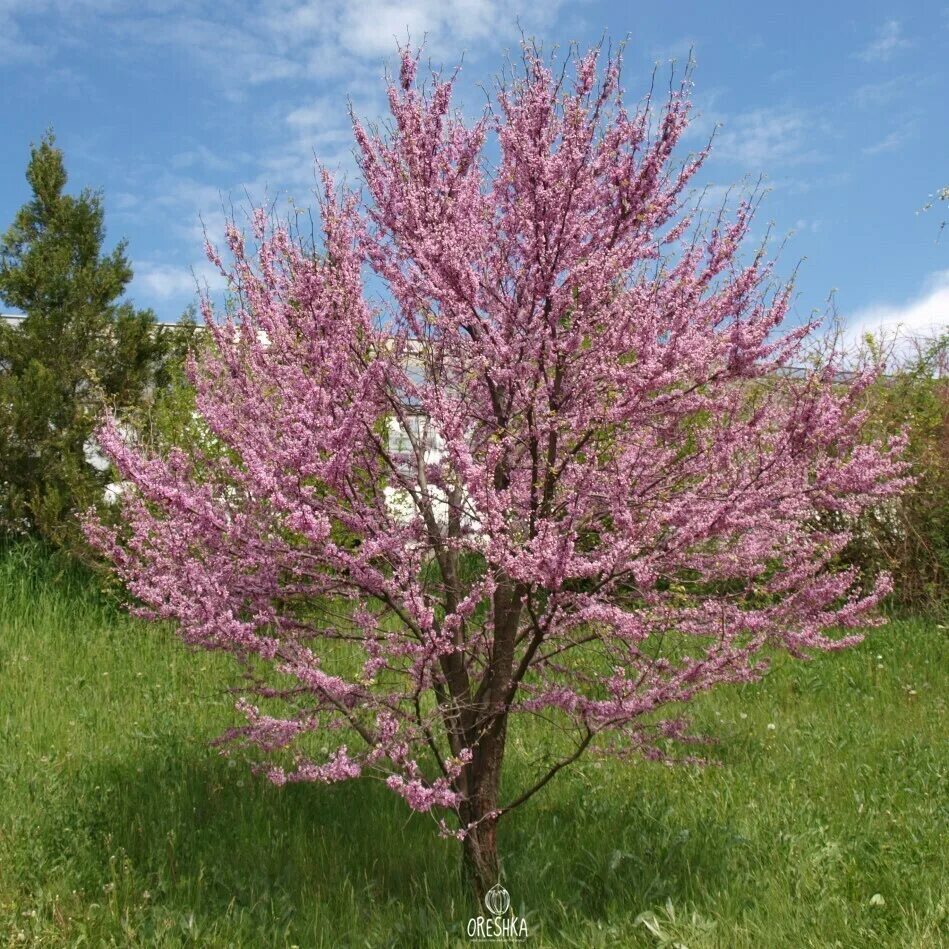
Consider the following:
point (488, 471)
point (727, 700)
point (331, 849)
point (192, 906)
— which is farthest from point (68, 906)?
point (727, 700)

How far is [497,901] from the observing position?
483cm

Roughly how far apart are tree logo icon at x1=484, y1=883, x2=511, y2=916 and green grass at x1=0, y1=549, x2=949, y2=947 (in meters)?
0.15

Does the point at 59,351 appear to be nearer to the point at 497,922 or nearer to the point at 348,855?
the point at 348,855

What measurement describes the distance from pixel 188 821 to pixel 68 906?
1.01 m

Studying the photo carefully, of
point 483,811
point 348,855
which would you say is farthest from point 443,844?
point 483,811

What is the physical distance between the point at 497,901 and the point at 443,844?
1.06 metres

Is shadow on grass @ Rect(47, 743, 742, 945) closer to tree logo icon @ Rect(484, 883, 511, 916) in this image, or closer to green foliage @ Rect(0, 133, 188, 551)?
tree logo icon @ Rect(484, 883, 511, 916)

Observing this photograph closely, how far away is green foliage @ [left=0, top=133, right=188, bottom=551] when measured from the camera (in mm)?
13305

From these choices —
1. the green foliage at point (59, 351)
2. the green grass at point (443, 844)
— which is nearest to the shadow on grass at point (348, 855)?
the green grass at point (443, 844)

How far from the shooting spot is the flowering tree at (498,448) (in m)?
4.29

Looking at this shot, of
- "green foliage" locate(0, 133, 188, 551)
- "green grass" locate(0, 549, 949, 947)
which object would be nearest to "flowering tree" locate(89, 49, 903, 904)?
"green grass" locate(0, 549, 949, 947)

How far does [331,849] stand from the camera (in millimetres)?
5703

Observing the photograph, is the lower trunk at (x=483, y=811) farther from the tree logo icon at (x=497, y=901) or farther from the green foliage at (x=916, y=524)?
the green foliage at (x=916, y=524)

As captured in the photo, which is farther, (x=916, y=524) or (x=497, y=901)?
(x=916, y=524)
